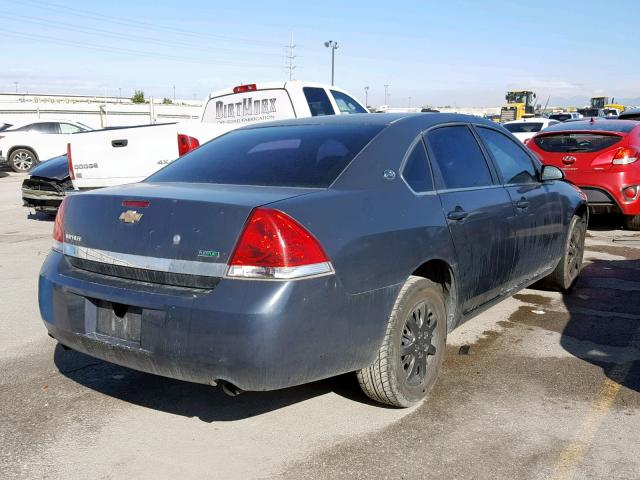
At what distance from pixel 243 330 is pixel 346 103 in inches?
323

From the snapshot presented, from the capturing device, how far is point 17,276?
270 inches

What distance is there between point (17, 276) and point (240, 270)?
15.9 ft

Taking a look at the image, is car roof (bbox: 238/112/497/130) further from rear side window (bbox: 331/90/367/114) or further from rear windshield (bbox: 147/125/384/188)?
rear side window (bbox: 331/90/367/114)

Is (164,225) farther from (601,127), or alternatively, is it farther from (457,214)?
(601,127)

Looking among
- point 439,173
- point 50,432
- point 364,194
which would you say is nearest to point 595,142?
point 439,173

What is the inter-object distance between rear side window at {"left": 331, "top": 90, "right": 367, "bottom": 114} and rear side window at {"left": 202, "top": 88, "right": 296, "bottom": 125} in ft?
3.03

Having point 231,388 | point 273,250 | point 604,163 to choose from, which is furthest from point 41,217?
point 273,250

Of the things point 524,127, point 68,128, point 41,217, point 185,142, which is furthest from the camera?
point 524,127

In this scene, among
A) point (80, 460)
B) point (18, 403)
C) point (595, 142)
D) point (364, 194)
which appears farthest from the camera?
point (595, 142)

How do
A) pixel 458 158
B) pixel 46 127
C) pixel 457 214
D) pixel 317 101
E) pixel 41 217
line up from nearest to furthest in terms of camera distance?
pixel 457 214 → pixel 458 158 → pixel 317 101 → pixel 41 217 → pixel 46 127

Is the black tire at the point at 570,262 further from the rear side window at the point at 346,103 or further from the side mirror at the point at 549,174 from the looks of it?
the rear side window at the point at 346,103

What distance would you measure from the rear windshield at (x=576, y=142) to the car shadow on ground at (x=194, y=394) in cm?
699

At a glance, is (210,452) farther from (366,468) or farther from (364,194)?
A: (364,194)

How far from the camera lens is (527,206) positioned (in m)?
4.89
